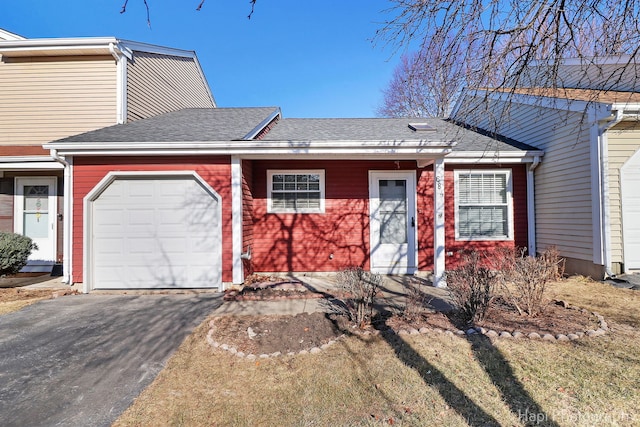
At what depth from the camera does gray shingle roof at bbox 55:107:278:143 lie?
20.1ft

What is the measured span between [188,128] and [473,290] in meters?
6.70

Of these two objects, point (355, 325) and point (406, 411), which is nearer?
point (406, 411)

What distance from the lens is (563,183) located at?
6.79m

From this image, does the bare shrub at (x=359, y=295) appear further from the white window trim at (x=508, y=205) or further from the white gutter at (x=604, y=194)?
the white gutter at (x=604, y=194)

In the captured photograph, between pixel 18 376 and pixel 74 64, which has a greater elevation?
pixel 74 64

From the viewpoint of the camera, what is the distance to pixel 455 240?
757 centimetres

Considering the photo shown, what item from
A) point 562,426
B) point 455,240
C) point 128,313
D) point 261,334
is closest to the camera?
point 562,426

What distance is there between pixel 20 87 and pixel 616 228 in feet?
48.6

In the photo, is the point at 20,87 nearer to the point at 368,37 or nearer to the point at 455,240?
the point at 368,37

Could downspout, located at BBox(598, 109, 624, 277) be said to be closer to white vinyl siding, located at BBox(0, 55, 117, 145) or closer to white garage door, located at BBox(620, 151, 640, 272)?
white garage door, located at BBox(620, 151, 640, 272)

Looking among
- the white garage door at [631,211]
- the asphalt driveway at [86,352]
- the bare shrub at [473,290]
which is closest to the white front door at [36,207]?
the asphalt driveway at [86,352]

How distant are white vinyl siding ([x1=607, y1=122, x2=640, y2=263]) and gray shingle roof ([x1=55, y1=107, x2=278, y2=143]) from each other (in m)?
7.39

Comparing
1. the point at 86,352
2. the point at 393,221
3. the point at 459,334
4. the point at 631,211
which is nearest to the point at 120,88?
the point at 86,352

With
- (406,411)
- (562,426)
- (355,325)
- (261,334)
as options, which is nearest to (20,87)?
(261,334)
